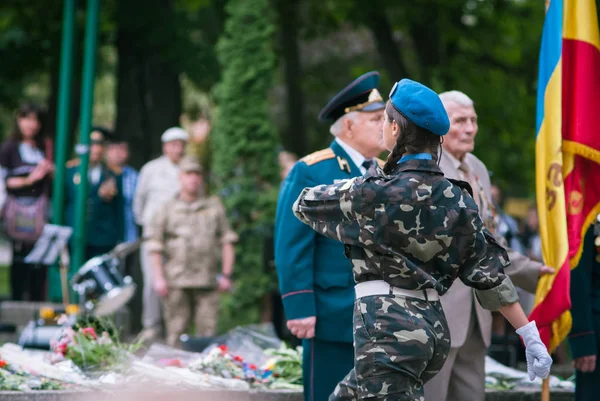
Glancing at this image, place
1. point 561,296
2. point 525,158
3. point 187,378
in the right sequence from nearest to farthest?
point 561,296 → point 187,378 → point 525,158

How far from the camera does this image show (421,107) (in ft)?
17.3

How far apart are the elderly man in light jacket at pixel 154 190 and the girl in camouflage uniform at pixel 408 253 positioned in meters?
8.38

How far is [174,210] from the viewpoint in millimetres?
12281

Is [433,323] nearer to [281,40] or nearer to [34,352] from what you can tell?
[34,352]

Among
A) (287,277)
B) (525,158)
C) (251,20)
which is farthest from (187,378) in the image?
(525,158)

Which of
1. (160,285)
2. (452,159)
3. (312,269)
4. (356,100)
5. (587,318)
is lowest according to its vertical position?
(160,285)

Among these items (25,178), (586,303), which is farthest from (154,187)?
(586,303)

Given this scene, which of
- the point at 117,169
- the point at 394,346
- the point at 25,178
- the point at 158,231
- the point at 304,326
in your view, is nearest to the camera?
the point at 394,346

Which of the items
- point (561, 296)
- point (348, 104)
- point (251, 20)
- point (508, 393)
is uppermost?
point (251, 20)

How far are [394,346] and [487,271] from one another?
54 centimetres

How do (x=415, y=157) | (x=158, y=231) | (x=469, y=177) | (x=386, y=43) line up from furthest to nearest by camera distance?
(x=386, y=43), (x=158, y=231), (x=469, y=177), (x=415, y=157)

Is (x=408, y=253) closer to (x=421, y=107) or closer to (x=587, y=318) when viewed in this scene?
(x=421, y=107)

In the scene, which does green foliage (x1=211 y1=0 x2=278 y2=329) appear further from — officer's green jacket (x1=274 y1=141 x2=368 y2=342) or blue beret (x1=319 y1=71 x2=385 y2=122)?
officer's green jacket (x1=274 y1=141 x2=368 y2=342)

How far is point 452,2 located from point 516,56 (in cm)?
805
